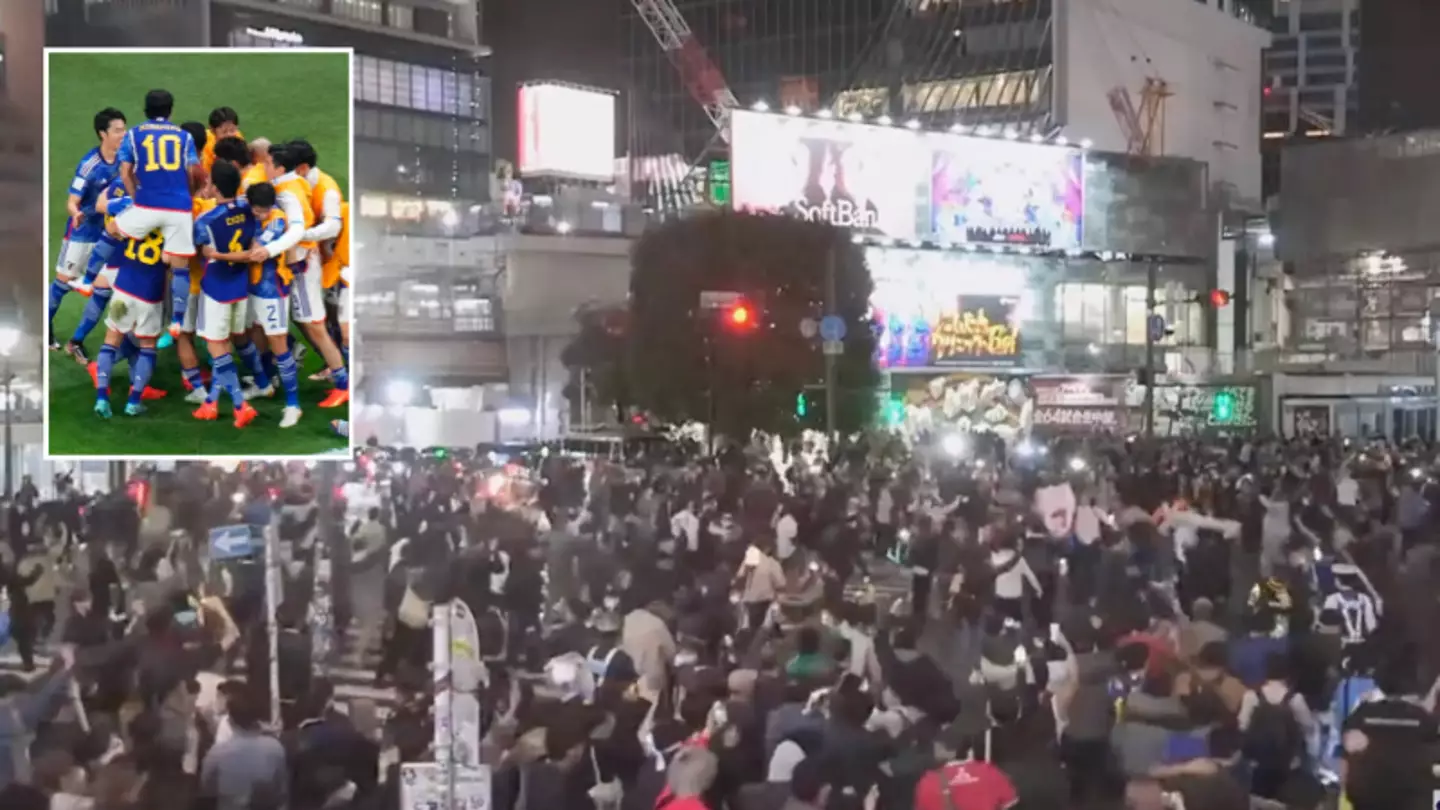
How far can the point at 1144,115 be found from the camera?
1847 inches

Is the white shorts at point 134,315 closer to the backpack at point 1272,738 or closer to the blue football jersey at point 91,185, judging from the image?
the blue football jersey at point 91,185

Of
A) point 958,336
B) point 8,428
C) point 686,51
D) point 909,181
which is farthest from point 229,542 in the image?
point 686,51

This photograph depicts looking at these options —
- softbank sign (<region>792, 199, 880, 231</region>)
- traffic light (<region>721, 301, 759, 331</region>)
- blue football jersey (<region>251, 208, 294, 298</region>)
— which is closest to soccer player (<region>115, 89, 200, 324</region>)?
blue football jersey (<region>251, 208, 294, 298</region>)

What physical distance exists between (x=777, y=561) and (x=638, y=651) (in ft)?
8.18

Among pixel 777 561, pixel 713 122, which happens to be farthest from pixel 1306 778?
pixel 713 122

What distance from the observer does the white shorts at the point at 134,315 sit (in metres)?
6.29

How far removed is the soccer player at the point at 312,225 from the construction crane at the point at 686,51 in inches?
1976

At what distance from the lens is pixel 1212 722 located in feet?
16.7

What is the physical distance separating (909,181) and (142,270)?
30582 millimetres

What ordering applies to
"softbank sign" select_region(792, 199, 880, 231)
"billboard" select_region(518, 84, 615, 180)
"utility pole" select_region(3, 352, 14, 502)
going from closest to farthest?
1. "utility pole" select_region(3, 352, 14, 502)
2. "softbank sign" select_region(792, 199, 880, 231)
3. "billboard" select_region(518, 84, 615, 180)

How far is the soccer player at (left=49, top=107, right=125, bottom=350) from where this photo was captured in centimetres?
623

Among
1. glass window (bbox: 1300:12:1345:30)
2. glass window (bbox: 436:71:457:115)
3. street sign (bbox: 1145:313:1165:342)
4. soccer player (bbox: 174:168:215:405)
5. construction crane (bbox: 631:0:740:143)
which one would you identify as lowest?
soccer player (bbox: 174:168:215:405)

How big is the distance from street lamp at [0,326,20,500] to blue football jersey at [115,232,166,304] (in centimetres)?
137

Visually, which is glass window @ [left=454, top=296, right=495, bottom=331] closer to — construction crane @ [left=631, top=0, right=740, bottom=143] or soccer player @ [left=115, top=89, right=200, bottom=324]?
construction crane @ [left=631, top=0, right=740, bottom=143]
